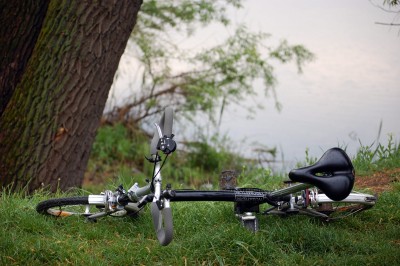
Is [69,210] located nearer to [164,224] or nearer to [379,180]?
[164,224]

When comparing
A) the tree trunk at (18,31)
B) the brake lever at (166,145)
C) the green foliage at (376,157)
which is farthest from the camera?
the tree trunk at (18,31)

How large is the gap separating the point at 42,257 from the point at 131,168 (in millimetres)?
6222

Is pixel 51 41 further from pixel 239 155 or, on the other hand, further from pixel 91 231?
pixel 239 155

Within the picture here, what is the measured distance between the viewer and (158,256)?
159 inches

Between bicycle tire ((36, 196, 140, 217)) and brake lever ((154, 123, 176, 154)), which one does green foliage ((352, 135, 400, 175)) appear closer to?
bicycle tire ((36, 196, 140, 217))

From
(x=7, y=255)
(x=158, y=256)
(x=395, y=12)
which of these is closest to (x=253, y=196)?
(x=158, y=256)

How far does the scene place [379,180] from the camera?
17.7 feet

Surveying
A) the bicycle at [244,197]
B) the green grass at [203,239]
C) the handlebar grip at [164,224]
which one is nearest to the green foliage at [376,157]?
the green grass at [203,239]

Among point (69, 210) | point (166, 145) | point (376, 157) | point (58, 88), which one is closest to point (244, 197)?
point (166, 145)

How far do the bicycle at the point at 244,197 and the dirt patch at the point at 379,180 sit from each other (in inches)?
25.2

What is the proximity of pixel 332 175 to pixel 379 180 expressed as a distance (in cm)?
183

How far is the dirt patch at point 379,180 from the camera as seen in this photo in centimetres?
518

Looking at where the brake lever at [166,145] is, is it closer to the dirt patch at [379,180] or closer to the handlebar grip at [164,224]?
the handlebar grip at [164,224]

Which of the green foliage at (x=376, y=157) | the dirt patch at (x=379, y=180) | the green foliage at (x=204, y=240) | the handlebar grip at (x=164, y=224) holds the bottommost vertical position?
the green foliage at (x=204, y=240)
